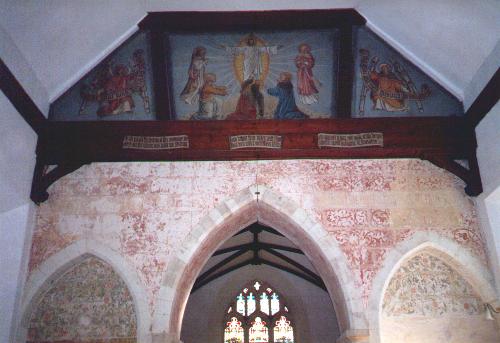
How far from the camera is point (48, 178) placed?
7.04m

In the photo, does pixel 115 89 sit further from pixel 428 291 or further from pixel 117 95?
pixel 428 291

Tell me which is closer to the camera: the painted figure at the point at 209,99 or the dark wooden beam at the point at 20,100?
the dark wooden beam at the point at 20,100

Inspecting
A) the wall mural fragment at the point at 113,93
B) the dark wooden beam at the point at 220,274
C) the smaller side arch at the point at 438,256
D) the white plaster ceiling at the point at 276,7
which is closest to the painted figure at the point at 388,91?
the white plaster ceiling at the point at 276,7

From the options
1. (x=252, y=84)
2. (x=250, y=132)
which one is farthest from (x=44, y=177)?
(x=252, y=84)

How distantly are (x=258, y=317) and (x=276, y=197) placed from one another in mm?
6667

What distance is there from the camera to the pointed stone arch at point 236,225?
659 centimetres

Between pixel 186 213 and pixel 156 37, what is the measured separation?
2.47 metres

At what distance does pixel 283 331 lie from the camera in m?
12.8

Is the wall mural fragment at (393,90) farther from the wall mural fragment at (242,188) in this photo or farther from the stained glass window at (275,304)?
the stained glass window at (275,304)

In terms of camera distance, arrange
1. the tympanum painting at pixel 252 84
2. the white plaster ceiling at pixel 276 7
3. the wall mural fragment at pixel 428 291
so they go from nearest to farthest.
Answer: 1. the white plaster ceiling at pixel 276 7
2. the wall mural fragment at pixel 428 291
3. the tympanum painting at pixel 252 84

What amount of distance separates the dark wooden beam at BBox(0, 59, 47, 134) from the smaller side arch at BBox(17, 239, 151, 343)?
1733mm

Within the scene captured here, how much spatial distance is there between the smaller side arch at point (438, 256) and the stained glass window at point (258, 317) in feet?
21.7

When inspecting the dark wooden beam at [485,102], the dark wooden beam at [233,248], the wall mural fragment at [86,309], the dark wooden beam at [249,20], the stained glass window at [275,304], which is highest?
the dark wooden beam at [249,20]

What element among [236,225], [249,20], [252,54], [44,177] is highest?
[249,20]
